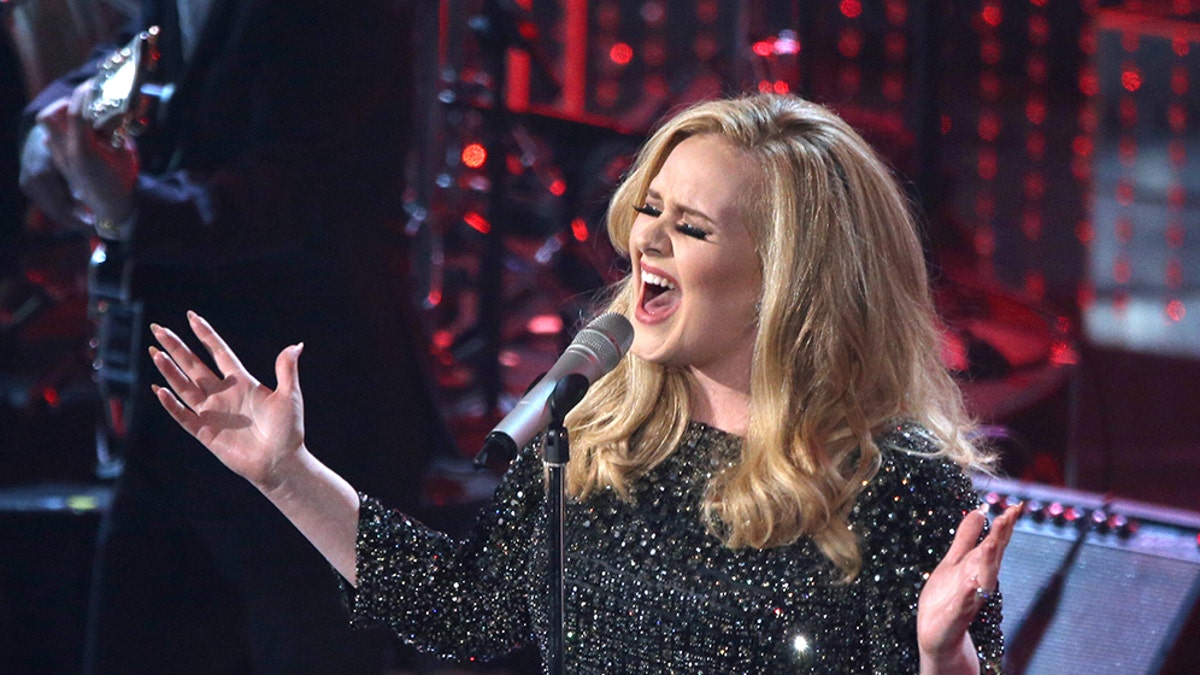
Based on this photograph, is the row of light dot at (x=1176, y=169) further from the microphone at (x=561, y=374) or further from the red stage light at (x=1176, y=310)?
the microphone at (x=561, y=374)

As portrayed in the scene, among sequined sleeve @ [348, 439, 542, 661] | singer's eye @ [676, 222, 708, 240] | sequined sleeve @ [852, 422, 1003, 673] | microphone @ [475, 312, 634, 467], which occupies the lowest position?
sequined sleeve @ [348, 439, 542, 661]

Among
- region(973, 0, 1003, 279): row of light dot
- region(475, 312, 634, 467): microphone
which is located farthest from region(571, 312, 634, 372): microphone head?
region(973, 0, 1003, 279): row of light dot

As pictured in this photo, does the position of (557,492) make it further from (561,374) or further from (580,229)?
(580,229)

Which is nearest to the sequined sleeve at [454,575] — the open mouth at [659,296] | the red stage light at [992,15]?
the open mouth at [659,296]

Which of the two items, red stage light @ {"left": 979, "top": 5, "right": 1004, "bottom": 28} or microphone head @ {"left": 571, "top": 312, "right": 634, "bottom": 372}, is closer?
microphone head @ {"left": 571, "top": 312, "right": 634, "bottom": 372}

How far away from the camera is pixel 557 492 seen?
4.97 ft

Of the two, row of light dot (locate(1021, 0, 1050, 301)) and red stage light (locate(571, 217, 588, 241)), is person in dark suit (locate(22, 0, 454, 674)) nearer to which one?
→ red stage light (locate(571, 217, 588, 241))

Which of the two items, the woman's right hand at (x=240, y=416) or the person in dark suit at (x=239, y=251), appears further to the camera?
the person in dark suit at (x=239, y=251)

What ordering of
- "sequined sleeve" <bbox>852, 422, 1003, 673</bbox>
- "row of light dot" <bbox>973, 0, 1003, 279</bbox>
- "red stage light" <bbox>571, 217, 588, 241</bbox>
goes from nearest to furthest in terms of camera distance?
"sequined sleeve" <bbox>852, 422, 1003, 673</bbox>
"red stage light" <bbox>571, 217, 588, 241</bbox>
"row of light dot" <bbox>973, 0, 1003, 279</bbox>

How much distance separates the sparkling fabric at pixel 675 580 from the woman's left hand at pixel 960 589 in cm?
16

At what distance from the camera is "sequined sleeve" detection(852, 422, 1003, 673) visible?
166 centimetres

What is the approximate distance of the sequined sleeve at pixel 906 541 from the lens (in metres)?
1.66

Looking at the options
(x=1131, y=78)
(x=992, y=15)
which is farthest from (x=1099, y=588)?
(x=1131, y=78)

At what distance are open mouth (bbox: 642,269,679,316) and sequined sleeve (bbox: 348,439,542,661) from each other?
0.27 metres
